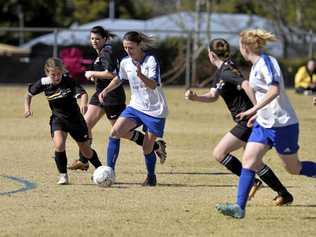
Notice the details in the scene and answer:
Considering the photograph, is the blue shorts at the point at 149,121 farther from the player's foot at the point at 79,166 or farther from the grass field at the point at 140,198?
the player's foot at the point at 79,166

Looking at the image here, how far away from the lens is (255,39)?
27.0ft

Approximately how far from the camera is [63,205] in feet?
29.3

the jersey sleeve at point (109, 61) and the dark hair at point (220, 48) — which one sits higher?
the dark hair at point (220, 48)

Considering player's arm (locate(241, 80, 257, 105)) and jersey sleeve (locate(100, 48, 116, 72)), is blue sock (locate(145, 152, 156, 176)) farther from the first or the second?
player's arm (locate(241, 80, 257, 105))

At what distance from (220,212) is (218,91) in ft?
4.37

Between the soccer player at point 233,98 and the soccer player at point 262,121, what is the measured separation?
34 centimetres

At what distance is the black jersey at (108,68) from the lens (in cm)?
1108

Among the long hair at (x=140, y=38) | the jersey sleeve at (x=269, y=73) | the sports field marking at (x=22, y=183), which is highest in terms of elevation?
the jersey sleeve at (x=269, y=73)

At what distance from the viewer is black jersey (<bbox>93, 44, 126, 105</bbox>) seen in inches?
436

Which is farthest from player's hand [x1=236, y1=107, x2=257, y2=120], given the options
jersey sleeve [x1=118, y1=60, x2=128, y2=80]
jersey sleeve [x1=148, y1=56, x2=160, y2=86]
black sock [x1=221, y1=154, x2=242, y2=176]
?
jersey sleeve [x1=118, y1=60, x2=128, y2=80]

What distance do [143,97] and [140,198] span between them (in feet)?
4.80

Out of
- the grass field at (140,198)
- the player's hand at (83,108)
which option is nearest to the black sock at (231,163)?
the grass field at (140,198)

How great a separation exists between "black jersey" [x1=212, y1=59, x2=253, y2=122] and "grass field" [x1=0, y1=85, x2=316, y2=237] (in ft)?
3.33

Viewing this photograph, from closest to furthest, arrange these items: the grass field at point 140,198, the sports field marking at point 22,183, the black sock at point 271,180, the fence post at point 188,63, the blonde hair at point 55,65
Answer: the grass field at point 140,198 < the black sock at point 271,180 < the sports field marking at point 22,183 < the blonde hair at point 55,65 < the fence post at point 188,63
